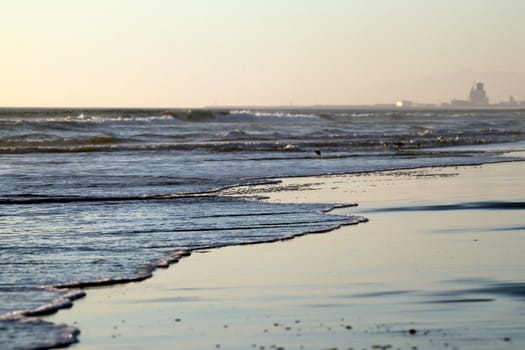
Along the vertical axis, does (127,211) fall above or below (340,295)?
below

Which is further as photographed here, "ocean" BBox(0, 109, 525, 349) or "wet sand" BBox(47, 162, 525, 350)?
"ocean" BBox(0, 109, 525, 349)

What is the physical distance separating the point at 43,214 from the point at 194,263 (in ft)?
15.2

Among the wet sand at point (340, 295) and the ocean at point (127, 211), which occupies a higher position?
the wet sand at point (340, 295)

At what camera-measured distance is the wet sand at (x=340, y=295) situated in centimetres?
630

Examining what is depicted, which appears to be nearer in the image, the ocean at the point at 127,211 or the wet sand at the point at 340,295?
the wet sand at the point at 340,295

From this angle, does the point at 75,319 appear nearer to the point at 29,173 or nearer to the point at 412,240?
the point at 412,240

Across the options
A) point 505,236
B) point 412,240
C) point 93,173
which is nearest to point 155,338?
point 412,240

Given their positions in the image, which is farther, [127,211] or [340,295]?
[127,211]

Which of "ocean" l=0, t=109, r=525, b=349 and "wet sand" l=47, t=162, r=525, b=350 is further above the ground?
"wet sand" l=47, t=162, r=525, b=350

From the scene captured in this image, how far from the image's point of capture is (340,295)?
24.7 feet

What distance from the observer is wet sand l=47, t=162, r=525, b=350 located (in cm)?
630

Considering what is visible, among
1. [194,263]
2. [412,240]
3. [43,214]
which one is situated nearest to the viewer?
[194,263]

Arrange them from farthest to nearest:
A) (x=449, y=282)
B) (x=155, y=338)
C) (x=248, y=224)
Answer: (x=248, y=224)
(x=449, y=282)
(x=155, y=338)

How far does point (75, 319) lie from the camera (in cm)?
695
